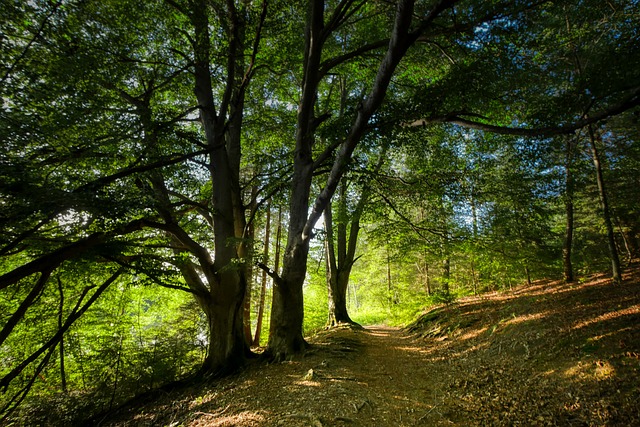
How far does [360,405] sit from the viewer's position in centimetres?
427

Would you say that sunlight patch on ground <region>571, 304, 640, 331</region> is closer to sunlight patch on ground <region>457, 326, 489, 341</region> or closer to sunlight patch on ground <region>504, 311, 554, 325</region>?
sunlight patch on ground <region>504, 311, 554, 325</region>

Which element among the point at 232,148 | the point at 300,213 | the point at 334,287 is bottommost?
the point at 334,287

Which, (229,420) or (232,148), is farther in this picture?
(232,148)

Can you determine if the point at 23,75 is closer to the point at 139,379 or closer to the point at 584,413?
the point at 139,379

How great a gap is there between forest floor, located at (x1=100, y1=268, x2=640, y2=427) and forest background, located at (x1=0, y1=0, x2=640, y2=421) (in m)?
Answer: 1.37

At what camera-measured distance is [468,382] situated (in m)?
4.98

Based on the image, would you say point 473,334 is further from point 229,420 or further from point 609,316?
point 229,420

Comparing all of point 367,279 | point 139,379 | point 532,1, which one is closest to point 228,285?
point 139,379

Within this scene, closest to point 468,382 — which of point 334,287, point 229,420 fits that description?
point 229,420

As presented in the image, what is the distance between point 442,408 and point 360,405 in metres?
1.23

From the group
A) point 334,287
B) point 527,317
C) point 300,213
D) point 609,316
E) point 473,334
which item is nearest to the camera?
point 609,316

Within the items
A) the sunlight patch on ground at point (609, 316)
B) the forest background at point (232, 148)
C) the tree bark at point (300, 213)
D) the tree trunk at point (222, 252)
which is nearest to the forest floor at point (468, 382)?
the sunlight patch on ground at point (609, 316)

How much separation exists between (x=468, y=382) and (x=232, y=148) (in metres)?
8.15

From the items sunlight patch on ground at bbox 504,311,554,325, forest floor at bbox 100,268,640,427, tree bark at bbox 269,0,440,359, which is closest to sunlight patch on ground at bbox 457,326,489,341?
forest floor at bbox 100,268,640,427
